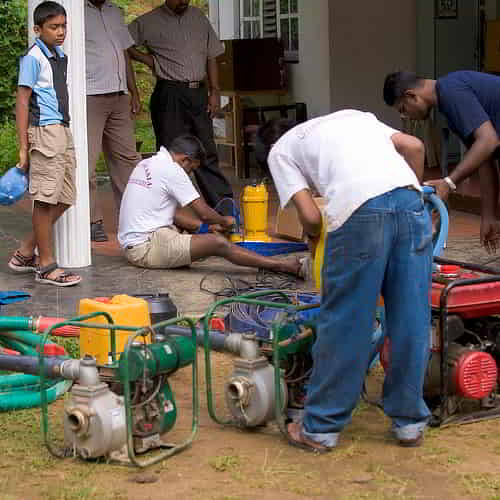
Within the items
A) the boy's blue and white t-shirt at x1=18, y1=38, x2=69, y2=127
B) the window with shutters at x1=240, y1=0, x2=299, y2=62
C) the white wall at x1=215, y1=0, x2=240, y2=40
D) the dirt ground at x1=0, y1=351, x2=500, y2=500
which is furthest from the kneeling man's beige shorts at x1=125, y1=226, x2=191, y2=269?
the white wall at x1=215, y1=0, x2=240, y2=40

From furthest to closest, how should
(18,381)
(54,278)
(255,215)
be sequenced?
(255,215), (54,278), (18,381)

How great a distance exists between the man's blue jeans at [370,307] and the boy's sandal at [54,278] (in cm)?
343

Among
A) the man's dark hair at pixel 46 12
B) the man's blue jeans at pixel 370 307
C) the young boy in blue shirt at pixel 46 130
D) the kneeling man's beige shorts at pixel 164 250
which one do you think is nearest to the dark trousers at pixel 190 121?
the kneeling man's beige shorts at pixel 164 250

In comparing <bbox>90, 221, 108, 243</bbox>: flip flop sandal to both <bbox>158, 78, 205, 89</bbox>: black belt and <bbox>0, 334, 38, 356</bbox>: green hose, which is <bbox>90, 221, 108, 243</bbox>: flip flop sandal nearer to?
<bbox>158, 78, 205, 89</bbox>: black belt

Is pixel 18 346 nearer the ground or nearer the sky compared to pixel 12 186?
nearer the ground

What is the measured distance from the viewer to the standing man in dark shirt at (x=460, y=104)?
20.7ft

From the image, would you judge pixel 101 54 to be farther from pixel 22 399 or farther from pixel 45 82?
pixel 22 399

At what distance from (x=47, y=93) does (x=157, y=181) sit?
106cm

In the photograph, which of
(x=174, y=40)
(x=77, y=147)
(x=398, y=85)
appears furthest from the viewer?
(x=174, y=40)

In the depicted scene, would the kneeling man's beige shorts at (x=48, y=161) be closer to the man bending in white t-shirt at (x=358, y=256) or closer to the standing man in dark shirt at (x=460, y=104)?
the standing man in dark shirt at (x=460, y=104)

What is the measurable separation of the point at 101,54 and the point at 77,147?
1.28 meters

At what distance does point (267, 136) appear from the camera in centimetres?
530

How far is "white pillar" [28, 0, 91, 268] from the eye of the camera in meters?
8.43

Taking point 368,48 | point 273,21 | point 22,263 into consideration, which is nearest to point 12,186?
point 22,263
